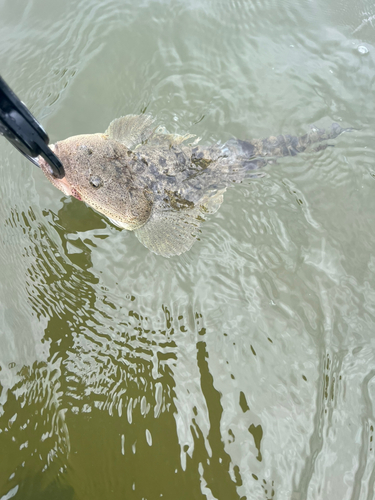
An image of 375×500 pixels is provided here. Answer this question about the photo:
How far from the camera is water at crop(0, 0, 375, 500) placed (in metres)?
3.25

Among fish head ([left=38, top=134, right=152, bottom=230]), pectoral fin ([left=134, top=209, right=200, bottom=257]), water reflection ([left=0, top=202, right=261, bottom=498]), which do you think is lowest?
water reflection ([left=0, top=202, right=261, bottom=498])

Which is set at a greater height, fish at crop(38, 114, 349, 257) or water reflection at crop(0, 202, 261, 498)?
fish at crop(38, 114, 349, 257)

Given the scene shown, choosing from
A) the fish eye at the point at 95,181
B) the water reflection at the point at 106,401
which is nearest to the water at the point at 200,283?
the water reflection at the point at 106,401

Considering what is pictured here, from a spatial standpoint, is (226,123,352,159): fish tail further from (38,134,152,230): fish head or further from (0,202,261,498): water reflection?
(0,202,261,498): water reflection

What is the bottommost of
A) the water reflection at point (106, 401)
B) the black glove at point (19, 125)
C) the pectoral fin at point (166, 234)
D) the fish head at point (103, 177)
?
the water reflection at point (106, 401)

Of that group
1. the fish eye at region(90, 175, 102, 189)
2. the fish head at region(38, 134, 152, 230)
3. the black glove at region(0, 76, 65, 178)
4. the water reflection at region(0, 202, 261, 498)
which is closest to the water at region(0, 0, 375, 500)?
the water reflection at region(0, 202, 261, 498)

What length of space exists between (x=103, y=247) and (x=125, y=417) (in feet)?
6.09

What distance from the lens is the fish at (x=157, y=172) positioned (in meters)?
3.34

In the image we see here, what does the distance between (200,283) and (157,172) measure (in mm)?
1355

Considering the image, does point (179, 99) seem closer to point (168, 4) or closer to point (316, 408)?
A: point (168, 4)

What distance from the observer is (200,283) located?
152 inches

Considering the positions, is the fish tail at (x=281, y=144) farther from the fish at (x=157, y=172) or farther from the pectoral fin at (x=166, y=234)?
the pectoral fin at (x=166, y=234)

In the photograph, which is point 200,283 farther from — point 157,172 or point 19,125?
point 19,125

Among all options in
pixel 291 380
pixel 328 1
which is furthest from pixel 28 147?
pixel 328 1
